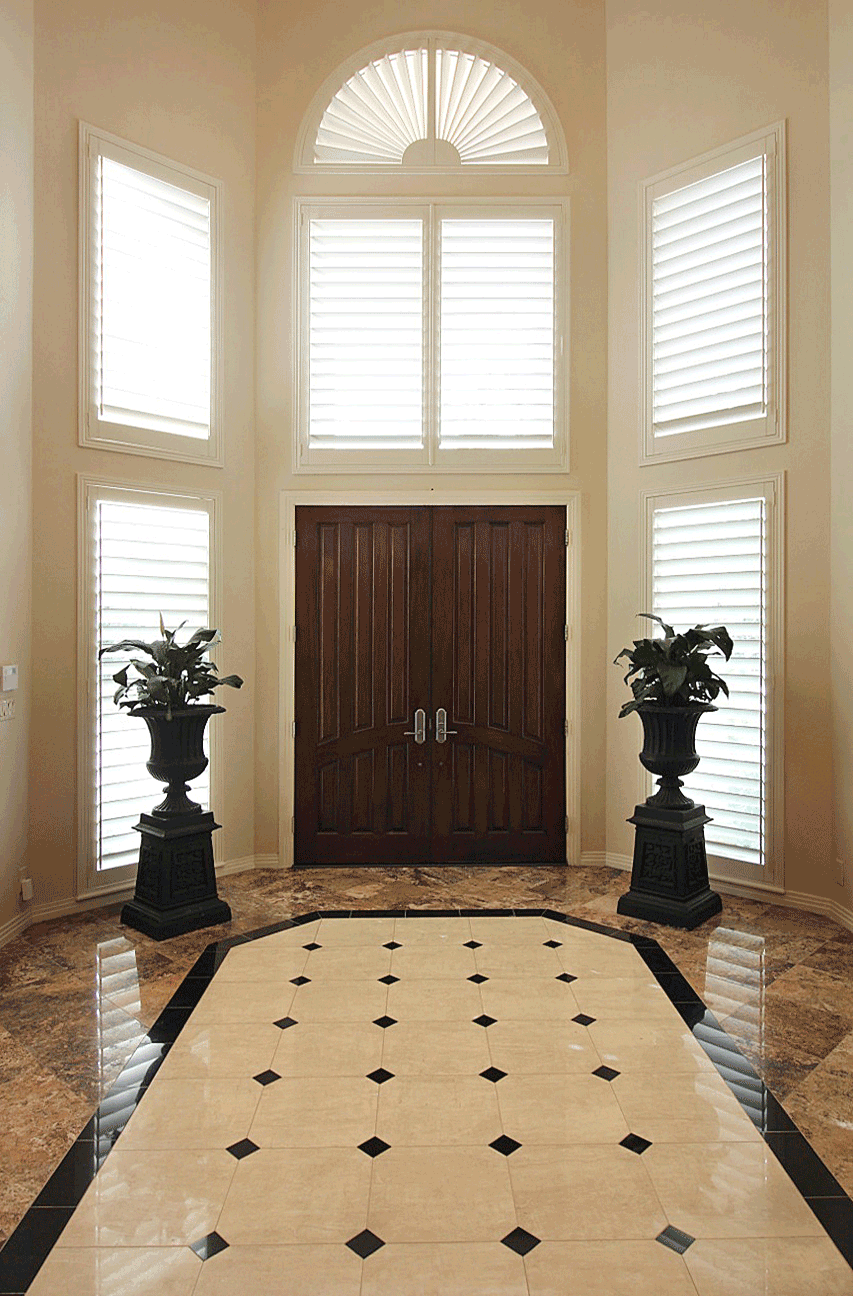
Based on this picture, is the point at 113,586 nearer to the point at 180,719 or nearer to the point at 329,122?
the point at 180,719

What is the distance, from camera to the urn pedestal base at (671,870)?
5000 millimetres

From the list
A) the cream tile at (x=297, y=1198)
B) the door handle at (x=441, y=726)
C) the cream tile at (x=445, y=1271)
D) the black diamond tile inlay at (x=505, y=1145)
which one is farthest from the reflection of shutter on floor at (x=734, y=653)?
the cream tile at (x=445, y=1271)

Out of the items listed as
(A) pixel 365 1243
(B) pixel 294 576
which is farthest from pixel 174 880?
(A) pixel 365 1243

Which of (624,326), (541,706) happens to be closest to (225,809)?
(541,706)

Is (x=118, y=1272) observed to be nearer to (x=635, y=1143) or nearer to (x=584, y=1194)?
(x=584, y=1194)

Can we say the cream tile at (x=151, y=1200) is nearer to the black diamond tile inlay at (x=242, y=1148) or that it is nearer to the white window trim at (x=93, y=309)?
the black diamond tile inlay at (x=242, y=1148)

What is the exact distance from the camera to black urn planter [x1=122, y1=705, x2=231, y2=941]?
191 inches

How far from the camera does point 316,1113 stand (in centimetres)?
310

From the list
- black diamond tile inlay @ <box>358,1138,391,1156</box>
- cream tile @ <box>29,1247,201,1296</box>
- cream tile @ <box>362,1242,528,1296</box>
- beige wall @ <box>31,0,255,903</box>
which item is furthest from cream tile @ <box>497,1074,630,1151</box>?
beige wall @ <box>31,0,255,903</box>

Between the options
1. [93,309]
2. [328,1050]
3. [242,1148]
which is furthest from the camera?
[93,309]

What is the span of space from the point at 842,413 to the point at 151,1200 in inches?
194

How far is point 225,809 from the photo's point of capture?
19.5 feet

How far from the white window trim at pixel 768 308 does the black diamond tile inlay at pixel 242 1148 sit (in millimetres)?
4502

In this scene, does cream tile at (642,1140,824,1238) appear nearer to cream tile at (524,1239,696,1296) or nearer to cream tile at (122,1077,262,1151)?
cream tile at (524,1239,696,1296)
